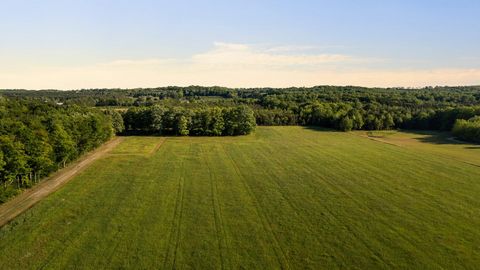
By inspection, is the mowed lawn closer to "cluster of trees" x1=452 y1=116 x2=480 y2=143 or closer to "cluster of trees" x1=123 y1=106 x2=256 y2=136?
"cluster of trees" x1=123 y1=106 x2=256 y2=136

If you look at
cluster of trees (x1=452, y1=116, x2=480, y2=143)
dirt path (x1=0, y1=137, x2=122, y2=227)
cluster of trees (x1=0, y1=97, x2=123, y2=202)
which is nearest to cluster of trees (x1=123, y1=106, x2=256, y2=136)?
cluster of trees (x1=0, y1=97, x2=123, y2=202)

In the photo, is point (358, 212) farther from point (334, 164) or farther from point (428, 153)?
point (428, 153)

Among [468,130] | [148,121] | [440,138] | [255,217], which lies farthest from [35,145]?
[468,130]

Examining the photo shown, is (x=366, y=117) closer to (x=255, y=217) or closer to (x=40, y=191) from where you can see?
(x=255, y=217)

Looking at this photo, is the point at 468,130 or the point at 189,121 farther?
the point at 189,121

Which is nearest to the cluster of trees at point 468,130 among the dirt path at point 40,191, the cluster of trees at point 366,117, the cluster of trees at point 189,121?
the cluster of trees at point 366,117

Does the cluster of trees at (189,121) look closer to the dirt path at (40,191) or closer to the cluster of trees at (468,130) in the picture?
the dirt path at (40,191)
